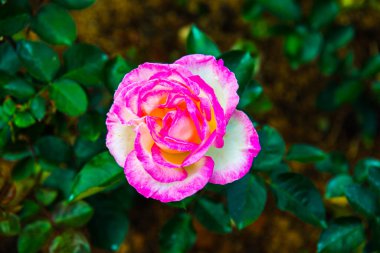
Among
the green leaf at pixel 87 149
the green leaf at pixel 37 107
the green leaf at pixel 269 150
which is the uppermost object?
the green leaf at pixel 37 107

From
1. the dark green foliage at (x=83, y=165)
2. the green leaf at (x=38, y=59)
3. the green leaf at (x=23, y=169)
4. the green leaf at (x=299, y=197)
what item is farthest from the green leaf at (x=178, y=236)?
the green leaf at (x=38, y=59)

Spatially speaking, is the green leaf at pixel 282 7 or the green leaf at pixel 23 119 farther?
the green leaf at pixel 282 7

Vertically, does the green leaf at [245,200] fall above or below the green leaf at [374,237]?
above

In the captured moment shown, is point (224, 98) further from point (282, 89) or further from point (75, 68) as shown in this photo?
point (282, 89)

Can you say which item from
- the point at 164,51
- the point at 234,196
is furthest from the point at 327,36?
the point at 234,196

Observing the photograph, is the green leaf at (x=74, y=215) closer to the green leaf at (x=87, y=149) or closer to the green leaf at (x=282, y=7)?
the green leaf at (x=87, y=149)

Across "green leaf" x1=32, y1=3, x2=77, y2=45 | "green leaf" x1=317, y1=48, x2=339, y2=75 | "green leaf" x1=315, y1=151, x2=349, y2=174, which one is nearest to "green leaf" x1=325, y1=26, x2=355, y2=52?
"green leaf" x1=317, y1=48, x2=339, y2=75

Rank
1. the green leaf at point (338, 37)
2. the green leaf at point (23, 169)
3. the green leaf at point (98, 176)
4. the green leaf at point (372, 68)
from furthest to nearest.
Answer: the green leaf at point (338, 37) → the green leaf at point (372, 68) → the green leaf at point (23, 169) → the green leaf at point (98, 176)

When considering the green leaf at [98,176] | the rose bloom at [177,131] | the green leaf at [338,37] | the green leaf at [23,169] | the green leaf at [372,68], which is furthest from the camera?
the green leaf at [338,37]
